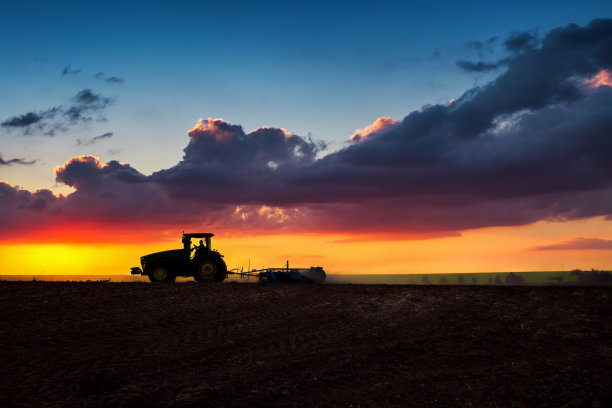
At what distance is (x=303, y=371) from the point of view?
13.1 metres

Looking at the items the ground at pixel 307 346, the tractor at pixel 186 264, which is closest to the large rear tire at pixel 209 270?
the tractor at pixel 186 264

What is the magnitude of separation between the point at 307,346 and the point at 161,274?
46.3 feet

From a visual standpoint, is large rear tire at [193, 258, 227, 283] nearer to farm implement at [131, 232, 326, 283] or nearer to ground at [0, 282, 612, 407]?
farm implement at [131, 232, 326, 283]

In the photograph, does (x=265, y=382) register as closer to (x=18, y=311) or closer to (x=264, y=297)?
(x=264, y=297)

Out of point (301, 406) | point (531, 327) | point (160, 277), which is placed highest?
point (160, 277)

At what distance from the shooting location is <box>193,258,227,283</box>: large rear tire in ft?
85.9

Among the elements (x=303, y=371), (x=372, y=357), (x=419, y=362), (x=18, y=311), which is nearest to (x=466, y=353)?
(x=419, y=362)

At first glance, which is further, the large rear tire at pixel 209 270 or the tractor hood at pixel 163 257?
the tractor hood at pixel 163 257

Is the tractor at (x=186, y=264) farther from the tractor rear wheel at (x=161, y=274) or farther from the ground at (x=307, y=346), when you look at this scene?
the ground at (x=307, y=346)

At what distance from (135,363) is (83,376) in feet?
4.78

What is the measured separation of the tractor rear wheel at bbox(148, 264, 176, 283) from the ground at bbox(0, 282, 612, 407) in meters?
3.85

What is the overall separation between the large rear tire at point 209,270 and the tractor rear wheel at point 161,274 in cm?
145

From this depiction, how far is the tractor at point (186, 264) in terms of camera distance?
26266 millimetres

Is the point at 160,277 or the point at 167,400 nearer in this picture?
the point at 167,400
